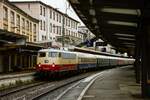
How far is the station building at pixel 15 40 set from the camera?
A: 138 feet

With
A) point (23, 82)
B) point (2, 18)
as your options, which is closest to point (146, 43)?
point (23, 82)

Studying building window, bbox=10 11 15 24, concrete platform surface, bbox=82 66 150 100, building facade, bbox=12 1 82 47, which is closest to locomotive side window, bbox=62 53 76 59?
concrete platform surface, bbox=82 66 150 100

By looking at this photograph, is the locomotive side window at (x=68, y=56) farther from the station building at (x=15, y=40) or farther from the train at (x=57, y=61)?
the station building at (x=15, y=40)

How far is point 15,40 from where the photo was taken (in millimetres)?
45969

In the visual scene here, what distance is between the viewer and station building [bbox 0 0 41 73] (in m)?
42.1

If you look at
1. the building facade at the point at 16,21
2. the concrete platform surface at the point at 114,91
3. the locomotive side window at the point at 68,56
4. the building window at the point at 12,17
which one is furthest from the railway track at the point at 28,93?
the building window at the point at 12,17

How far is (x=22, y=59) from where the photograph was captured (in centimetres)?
5544

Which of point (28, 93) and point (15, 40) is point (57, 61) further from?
point (28, 93)

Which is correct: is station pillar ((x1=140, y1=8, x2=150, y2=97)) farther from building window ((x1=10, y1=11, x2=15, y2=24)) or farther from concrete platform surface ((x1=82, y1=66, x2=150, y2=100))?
building window ((x1=10, y1=11, x2=15, y2=24))

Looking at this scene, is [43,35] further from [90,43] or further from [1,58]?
[1,58]

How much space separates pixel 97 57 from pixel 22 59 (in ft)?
36.5

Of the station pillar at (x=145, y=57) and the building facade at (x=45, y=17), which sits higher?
the building facade at (x=45, y=17)

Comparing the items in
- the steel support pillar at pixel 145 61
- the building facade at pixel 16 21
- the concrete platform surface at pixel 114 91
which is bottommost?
the concrete platform surface at pixel 114 91

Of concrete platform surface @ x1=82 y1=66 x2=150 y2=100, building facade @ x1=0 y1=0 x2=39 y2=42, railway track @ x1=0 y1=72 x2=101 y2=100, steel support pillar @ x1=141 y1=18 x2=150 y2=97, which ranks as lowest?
railway track @ x1=0 y1=72 x2=101 y2=100
